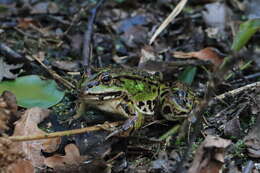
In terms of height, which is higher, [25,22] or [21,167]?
[25,22]

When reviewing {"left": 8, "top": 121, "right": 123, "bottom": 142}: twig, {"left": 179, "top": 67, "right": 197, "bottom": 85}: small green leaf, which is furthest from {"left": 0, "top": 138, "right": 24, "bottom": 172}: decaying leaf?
{"left": 179, "top": 67, "right": 197, "bottom": 85}: small green leaf

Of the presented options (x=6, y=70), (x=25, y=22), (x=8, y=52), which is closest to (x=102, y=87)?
(x=6, y=70)

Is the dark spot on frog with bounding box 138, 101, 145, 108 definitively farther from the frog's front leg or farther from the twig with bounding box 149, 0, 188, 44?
the twig with bounding box 149, 0, 188, 44

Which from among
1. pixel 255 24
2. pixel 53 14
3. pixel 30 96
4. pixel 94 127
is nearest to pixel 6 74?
pixel 30 96

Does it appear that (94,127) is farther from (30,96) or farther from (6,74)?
(6,74)

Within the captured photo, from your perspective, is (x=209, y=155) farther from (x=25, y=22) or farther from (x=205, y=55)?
(x=25, y=22)

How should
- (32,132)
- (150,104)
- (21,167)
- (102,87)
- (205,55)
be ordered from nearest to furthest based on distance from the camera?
(21,167) → (32,132) → (102,87) → (150,104) → (205,55)

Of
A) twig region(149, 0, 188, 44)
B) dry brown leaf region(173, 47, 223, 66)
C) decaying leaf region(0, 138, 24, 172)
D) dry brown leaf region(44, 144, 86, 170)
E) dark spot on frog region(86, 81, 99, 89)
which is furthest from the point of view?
twig region(149, 0, 188, 44)
